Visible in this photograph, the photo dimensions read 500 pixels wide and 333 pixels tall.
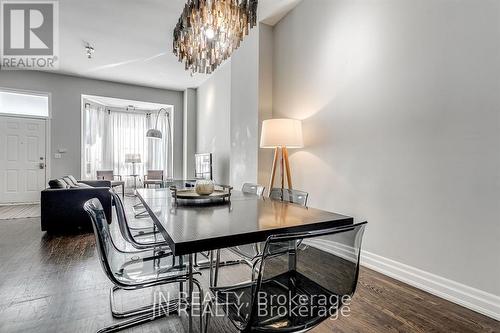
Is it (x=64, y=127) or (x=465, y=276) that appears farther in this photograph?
(x=64, y=127)

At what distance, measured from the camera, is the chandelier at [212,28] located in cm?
215

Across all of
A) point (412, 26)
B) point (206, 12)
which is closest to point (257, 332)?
point (206, 12)

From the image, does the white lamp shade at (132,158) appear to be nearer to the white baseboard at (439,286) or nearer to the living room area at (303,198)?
the living room area at (303,198)

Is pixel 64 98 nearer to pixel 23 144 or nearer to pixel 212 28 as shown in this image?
pixel 23 144

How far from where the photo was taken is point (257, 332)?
870 millimetres

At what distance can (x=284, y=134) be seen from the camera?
2.98m

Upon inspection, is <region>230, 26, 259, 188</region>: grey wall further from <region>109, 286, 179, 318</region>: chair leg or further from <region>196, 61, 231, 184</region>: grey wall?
<region>109, 286, 179, 318</region>: chair leg

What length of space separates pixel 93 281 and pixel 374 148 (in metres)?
2.84

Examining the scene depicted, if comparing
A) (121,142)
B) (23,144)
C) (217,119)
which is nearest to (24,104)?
(23,144)

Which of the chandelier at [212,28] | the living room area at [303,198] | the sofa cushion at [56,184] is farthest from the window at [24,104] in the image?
the chandelier at [212,28]

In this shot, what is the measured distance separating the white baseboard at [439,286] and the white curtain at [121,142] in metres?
6.49

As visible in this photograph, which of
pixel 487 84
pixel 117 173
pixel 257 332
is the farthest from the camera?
pixel 117 173

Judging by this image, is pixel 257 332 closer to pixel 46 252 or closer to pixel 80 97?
pixel 46 252

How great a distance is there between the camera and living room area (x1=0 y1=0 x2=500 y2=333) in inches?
44.4
